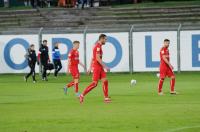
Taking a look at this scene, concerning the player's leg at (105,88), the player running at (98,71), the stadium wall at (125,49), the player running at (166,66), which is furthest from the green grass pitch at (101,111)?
the stadium wall at (125,49)

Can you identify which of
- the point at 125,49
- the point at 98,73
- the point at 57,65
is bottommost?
the point at 57,65

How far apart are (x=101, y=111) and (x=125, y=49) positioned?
24.1 meters

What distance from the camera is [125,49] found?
148 feet

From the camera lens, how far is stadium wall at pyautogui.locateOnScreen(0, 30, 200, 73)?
4409 cm

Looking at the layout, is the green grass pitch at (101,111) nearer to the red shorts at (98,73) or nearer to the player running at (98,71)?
the player running at (98,71)

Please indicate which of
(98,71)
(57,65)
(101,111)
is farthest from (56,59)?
(101,111)

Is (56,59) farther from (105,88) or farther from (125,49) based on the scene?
(105,88)

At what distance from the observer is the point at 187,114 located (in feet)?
65.8

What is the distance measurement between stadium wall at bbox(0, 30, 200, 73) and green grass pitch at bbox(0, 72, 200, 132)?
41.5ft

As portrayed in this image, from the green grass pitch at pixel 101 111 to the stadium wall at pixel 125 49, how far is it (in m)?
12.6

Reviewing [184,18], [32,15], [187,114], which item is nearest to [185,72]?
[184,18]

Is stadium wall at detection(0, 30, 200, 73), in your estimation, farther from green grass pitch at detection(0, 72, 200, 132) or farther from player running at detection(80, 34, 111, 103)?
player running at detection(80, 34, 111, 103)

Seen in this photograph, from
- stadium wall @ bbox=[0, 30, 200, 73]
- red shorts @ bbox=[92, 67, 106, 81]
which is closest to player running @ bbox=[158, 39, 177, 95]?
red shorts @ bbox=[92, 67, 106, 81]

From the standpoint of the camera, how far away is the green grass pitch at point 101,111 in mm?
17688
